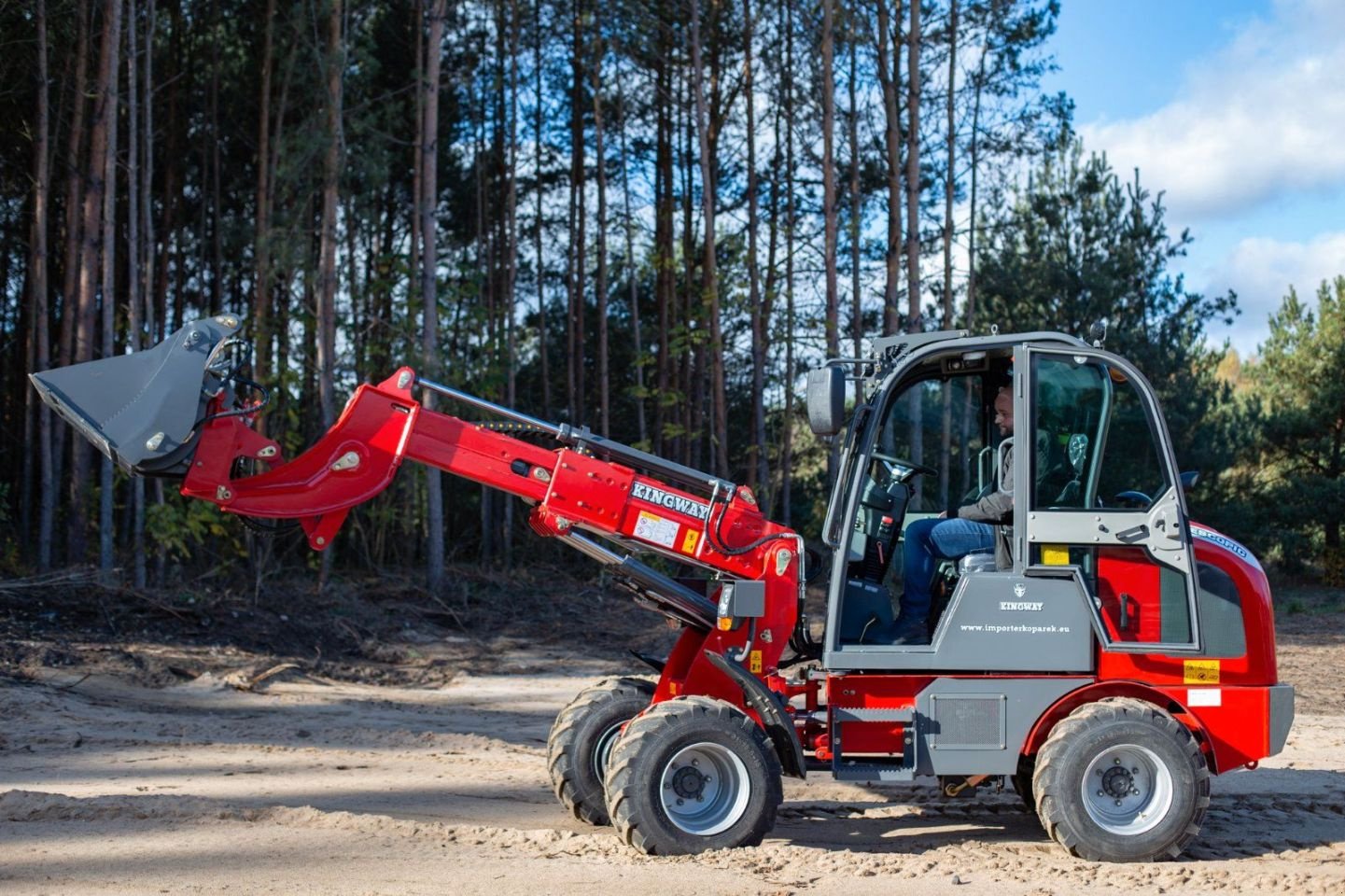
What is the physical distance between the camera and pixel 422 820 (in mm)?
6699

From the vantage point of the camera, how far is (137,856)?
568 cm

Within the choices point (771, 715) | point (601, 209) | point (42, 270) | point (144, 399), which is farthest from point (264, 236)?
point (771, 715)

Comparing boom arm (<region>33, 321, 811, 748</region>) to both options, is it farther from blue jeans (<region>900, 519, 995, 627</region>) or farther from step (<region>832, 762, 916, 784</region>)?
blue jeans (<region>900, 519, 995, 627</region>)

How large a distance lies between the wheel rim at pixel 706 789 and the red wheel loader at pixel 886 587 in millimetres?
12

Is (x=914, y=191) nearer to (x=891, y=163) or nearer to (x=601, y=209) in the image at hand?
(x=891, y=163)

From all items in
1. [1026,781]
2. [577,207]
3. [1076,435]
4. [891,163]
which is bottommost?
[1026,781]

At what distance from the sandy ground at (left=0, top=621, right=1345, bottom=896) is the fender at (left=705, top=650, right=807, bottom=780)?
0.43 meters

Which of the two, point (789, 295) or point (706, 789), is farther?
point (789, 295)

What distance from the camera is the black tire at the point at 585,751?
6.79m

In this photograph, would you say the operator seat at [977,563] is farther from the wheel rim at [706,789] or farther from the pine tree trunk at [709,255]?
the pine tree trunk at [709,255]

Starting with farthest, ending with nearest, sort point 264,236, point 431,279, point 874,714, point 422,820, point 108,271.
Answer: point 264,236, point 431,279, point 108,271, point 422,820, point 874,714

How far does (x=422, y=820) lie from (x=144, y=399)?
2.61 meters

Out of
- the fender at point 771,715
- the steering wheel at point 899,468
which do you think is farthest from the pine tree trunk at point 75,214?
the steering wheel at point 899,468

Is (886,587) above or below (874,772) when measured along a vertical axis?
above
